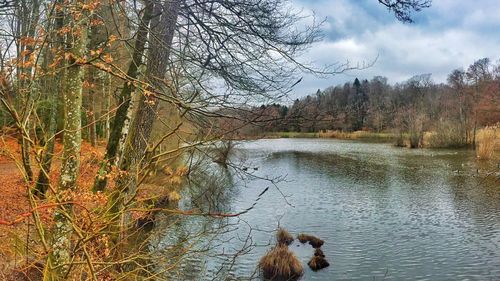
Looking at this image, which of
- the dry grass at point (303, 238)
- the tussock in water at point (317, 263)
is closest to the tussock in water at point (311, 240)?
the dry grass at point (303, 238)

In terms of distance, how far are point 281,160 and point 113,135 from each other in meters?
21.2

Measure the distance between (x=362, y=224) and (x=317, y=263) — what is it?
3395 millimetres

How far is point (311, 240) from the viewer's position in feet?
33.6

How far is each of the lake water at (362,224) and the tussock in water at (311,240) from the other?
0.25 metres

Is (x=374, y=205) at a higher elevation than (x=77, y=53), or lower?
lower

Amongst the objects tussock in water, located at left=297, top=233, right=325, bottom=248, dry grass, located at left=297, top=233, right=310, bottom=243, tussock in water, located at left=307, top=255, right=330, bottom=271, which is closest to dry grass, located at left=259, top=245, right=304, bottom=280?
tussock in water, located at left=307, top=255, right=330, bottom=271

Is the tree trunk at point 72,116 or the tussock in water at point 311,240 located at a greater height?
the tree trunk at point 72,116

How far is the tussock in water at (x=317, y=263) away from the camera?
28.6ft

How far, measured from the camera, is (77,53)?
3729 millimetres

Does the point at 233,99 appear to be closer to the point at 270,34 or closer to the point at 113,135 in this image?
the point at 270,34

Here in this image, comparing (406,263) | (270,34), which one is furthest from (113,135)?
(406,263)

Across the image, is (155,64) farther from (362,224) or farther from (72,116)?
(362,224)

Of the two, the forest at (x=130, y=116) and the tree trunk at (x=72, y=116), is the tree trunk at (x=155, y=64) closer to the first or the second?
the forest at (x=130, y=116)

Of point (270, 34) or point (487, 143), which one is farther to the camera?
point (487, 143)
